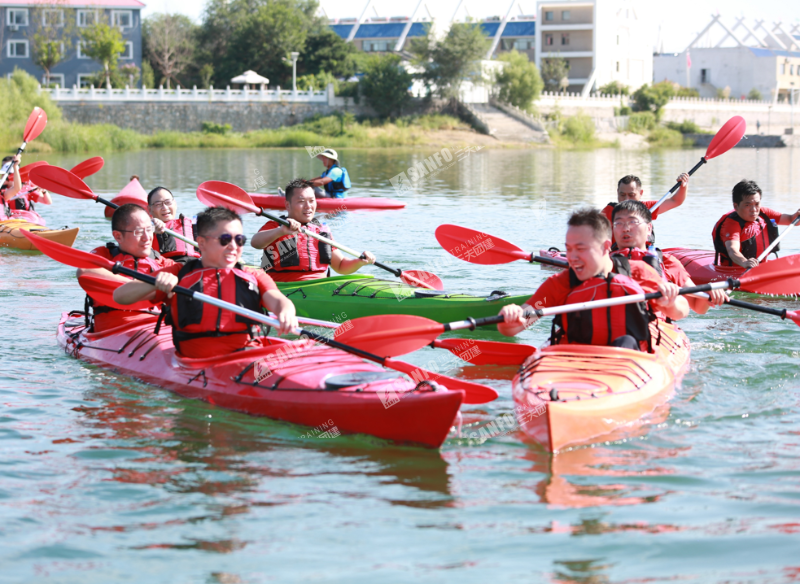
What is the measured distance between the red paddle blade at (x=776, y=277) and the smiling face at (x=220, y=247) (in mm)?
3114

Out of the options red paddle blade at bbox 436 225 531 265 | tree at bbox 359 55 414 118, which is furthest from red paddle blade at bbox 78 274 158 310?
tree at bbox 359 55 414 118

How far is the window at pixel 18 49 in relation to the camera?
50.0 meters

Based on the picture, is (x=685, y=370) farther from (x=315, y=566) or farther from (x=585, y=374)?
(x=315, y=566)

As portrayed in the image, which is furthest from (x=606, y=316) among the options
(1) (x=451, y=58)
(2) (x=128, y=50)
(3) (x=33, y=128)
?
(2) (x=128, y=50)

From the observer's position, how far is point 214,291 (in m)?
5.12

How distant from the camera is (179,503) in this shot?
4.00 meters

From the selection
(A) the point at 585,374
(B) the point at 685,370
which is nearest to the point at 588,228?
(A) the point at 585,374

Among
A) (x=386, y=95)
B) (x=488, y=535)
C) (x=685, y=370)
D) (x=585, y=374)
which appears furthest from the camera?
(x=386, y=95)

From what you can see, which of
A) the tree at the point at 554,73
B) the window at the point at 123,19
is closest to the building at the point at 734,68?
the tree at the point at 554,73

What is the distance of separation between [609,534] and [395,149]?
39.0 m

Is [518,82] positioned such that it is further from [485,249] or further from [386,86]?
[485,249]

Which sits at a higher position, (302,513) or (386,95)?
(386,95)

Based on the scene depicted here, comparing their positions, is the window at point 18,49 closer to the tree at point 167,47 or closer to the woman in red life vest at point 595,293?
the tree at point 167,47

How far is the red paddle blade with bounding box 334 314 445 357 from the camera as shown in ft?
15.9
